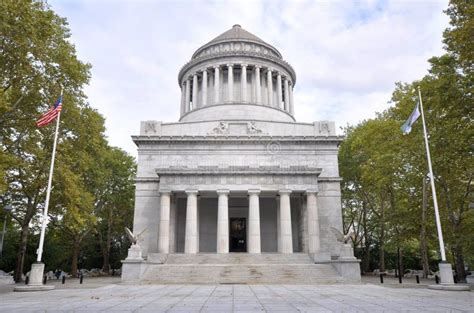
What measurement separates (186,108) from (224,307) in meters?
40.6

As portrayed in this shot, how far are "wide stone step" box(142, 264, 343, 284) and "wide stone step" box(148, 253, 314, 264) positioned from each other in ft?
6.46

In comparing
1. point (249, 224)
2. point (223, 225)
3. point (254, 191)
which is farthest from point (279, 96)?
point (223, 225)

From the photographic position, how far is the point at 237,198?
35719 mm

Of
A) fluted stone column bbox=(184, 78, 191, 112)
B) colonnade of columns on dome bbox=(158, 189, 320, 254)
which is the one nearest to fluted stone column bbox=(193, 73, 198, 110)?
fluted stone column bbox=(184, 78, 191, 112)

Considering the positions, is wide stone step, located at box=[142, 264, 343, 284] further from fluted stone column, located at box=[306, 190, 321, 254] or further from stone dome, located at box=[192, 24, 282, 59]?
stone dome, located at box=[192, 24, 282, 59]

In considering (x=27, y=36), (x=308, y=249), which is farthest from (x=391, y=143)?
(x=27, y=36)

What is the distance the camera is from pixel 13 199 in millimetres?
28938

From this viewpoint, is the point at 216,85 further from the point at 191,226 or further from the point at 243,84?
the point at 191,226

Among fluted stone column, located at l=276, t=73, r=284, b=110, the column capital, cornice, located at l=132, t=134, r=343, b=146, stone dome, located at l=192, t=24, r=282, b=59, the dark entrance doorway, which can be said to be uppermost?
stone dome, located at l=192, t=24, r=282, b=59

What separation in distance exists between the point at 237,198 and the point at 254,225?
665 centimetres

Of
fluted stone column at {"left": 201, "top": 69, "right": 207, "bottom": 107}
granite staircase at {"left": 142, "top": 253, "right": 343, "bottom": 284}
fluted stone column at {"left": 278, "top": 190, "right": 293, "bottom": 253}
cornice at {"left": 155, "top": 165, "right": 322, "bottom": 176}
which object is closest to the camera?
granite staircase at {"left": 142, "top": 253, "right": 343, "bottom": 284}

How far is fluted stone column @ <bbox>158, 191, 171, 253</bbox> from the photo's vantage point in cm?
2927

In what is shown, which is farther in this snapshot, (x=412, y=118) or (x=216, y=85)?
(x=216, y=85)

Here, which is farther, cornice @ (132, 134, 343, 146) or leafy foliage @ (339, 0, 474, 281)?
cornice @ (132, 134, 343, 146)
